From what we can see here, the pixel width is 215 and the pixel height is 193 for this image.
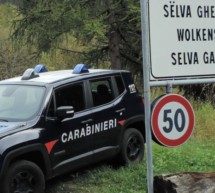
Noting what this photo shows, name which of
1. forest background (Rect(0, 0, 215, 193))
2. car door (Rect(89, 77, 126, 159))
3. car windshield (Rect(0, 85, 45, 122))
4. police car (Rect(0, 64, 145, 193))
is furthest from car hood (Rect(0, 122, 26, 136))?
forest background (Rect(0, 0, 215, 193))

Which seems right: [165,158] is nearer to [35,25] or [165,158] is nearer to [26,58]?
[35,25]

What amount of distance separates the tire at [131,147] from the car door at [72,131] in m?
0.81

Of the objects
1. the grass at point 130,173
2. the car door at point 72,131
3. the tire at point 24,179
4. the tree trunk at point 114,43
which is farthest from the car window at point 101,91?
the tree trunk at point 114,43

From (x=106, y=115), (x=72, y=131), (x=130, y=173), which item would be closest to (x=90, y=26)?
(x=106, y=115)

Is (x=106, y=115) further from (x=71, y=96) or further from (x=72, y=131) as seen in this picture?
(x=72, y=131)

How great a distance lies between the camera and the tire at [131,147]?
797 cm

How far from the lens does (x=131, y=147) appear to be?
8.21 metres

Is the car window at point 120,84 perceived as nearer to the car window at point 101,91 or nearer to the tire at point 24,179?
the car window at point 101,91

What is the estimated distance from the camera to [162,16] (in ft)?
11.9

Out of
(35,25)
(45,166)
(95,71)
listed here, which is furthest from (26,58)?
(45,166)

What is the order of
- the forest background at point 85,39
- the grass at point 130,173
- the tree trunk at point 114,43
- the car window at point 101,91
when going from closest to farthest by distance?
the grass at point 130,173 → the car window at point 101,91 → the forest background at point 85,39 → the tree trunk at point 114,43

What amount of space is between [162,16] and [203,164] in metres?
4.84

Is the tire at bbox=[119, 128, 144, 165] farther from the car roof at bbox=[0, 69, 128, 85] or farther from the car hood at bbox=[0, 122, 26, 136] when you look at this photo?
the car hood at bbox=[0, 122, 26, 136]

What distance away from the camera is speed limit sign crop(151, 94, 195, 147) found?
3.50m
